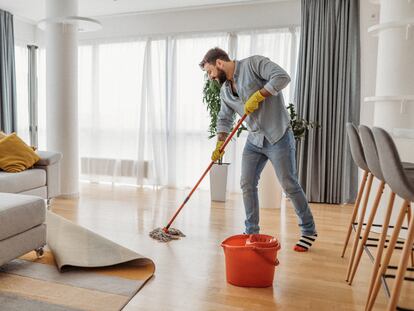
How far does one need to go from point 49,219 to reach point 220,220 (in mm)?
1496

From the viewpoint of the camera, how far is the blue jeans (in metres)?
2.65

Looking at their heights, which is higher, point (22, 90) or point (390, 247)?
point (22, 90)

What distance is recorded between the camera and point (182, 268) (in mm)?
2385

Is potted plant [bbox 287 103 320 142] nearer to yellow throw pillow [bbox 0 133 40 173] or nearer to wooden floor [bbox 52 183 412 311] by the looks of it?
wooden floor [bbox 52 183 412 311]

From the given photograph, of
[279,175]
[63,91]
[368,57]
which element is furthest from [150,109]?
[279,175]

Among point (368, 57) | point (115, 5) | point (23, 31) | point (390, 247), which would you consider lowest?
point (390, 247)

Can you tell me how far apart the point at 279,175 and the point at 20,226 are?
1.64 meters

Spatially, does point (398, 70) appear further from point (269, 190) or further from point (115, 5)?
point (115, 5)

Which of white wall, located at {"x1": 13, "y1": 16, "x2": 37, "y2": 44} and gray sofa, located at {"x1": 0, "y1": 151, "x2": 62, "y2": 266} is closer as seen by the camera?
gray sofa, located at {"x1": 0, "y1": 151, "x2": 62, "y2": 266}

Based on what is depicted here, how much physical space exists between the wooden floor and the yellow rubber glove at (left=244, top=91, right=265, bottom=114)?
1000 millimetres

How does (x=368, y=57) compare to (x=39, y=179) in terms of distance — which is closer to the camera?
(x=39, y=179)

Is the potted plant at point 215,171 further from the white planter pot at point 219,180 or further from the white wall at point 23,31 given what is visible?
the white wall at point 23,31

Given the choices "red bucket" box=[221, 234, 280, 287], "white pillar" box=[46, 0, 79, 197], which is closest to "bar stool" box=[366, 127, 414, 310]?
"red bucket" box=[221, 234, 280, 287]

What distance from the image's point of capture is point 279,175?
8.80 ft
